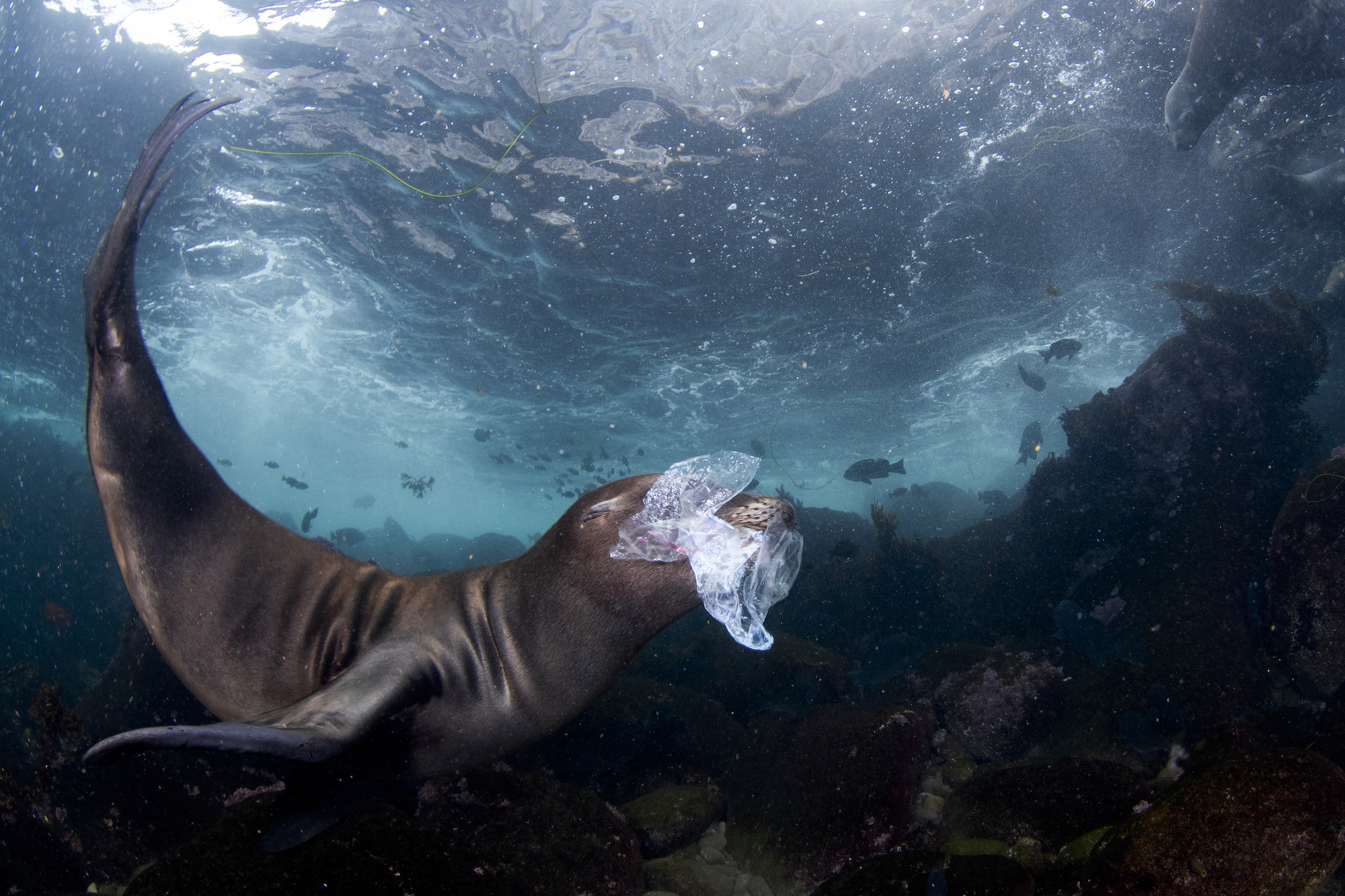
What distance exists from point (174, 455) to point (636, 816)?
4342mm

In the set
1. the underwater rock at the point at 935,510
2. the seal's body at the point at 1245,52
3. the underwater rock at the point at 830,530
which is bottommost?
the underwater rock at the point at 935,510

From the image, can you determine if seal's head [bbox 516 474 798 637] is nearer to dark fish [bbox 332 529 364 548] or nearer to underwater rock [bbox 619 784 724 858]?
underwater rock [bbox 619 784 724 858]

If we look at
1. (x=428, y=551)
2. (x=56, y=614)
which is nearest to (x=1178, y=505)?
(x=56, y=614)

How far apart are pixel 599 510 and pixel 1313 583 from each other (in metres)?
7.54

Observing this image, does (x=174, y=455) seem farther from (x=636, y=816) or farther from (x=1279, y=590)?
(x=1279, y=590)

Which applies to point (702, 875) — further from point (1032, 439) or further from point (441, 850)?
point (1032, 439)

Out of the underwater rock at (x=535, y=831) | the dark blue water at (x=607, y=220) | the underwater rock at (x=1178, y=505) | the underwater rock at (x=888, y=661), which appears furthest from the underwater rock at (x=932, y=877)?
the dark blue water at (x=607, y=220)

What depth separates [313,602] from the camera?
284 cm

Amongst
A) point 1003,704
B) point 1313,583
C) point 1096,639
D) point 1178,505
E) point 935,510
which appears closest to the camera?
point 1313,583

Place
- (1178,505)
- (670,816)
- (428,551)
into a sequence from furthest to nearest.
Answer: (428,551) < (1178,505) < (670,816)

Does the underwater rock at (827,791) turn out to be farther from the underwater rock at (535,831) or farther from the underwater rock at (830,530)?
the underwater rock at (830,530)

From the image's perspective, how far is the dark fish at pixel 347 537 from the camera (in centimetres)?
1980

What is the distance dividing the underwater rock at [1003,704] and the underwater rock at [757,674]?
1.32m

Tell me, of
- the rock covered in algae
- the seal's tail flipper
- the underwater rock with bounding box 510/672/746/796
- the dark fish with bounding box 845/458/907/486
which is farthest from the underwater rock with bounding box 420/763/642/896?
the dark fish with bounding box 845/458/907/486
